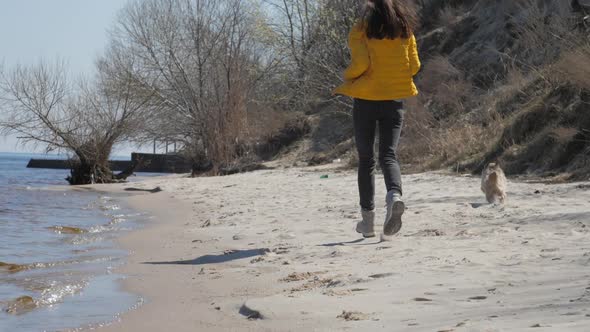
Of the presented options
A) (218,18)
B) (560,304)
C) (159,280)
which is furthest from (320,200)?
(218,18)

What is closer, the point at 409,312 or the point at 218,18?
the point at 409,312

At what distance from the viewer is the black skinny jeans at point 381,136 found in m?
6.08

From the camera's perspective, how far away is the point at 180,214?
38.1 ft

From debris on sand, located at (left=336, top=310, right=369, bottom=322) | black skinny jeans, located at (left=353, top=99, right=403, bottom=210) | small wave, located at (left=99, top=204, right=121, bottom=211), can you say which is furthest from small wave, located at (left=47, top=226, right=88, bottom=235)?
debris on sand, located at (left=336, top=310, right=369, bottom=322)

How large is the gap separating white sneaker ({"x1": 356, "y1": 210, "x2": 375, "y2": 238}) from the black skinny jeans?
0.05 meters

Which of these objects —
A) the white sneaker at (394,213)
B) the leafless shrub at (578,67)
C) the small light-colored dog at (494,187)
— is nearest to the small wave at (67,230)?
the small light-colored dog at (494,187)

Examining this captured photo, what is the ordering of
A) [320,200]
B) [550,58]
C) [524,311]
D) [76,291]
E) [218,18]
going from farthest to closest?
1. [218,18]
2. [550,58]
3. [320,200]
4. [76,291]
5. [524,311]

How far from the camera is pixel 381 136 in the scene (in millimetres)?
6184

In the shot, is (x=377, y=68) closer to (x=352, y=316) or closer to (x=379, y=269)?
(x=379, y=269)

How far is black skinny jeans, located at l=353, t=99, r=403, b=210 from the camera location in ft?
20.0

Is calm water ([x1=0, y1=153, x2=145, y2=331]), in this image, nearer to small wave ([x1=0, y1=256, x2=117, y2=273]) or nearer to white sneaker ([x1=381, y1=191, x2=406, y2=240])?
small wave ([x1=0, y1=256, x2=117, y2=273])

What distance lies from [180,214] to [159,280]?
626 centimetres

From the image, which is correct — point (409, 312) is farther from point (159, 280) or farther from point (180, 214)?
point (180, 214)

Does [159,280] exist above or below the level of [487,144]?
below
